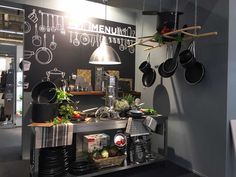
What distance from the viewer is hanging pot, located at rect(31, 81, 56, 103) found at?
274 cm

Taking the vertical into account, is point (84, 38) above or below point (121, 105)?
above

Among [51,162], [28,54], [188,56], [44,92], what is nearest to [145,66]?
[188,56]

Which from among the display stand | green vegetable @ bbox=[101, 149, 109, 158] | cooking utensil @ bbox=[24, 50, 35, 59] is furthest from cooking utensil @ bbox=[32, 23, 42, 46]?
green vegetable @ bbox=[101, 149, 109, 158]

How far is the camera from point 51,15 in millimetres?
3426

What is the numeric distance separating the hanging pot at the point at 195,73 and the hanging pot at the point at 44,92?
5.99 feet

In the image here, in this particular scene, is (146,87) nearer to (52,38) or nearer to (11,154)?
(52,38)

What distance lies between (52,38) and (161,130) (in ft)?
7.45

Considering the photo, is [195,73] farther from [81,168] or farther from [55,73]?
[55,73]

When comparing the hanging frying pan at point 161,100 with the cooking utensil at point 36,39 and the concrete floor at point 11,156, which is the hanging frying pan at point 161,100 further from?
the concrete floor at point 11,156

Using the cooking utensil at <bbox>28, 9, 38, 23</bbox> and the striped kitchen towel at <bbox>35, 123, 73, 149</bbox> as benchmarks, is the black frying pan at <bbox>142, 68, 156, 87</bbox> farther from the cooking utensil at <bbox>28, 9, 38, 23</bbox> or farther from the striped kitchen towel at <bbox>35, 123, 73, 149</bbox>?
the cooking utensil at <bbox>28, 9, 38, 23</bbox>

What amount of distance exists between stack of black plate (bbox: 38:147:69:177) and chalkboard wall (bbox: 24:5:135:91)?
1271mm

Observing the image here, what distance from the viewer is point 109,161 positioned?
2848 millimetres

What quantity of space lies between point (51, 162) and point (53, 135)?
13.5 inches

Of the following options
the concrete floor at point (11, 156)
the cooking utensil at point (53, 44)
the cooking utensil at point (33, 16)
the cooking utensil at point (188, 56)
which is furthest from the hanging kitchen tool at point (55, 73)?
the cooking utensil at point (188, 56)
